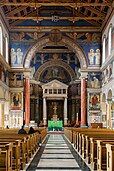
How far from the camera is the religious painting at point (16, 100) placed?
37.4 meters

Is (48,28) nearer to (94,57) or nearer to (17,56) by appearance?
(17,56)

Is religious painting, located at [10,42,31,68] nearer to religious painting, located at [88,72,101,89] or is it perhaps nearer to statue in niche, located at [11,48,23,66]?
statue in niche, located at [11,48,23,66]

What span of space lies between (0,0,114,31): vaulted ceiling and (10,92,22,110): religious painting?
5.98 m

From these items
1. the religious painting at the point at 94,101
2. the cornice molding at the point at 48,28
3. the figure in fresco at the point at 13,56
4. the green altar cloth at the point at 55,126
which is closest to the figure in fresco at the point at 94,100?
the religious painting at the point at 94,101

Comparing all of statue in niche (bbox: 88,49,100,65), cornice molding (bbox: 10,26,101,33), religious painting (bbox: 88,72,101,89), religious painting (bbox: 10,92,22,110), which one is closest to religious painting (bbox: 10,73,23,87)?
religious painting (bbox: 10,92,22,110)

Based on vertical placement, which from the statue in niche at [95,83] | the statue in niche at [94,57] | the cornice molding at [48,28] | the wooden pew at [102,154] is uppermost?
the cornice molding at [48,28]

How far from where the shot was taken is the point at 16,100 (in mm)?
37594

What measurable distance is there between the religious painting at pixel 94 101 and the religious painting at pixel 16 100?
6.41 metres

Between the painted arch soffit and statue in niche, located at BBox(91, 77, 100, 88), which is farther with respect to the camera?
statue in niche, located at BBox(91, 77, 100, 88)

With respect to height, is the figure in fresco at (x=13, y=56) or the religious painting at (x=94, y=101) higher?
the figure in fresco at (x=13, y=56)

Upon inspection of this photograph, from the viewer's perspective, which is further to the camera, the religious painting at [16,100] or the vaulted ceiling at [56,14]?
the religious painting at [16,100]

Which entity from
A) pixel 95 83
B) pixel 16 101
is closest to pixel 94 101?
pixel 95 83

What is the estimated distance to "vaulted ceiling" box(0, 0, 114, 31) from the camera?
105ft

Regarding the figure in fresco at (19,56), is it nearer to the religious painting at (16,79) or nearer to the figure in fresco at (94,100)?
the religious painting at (16,79)
